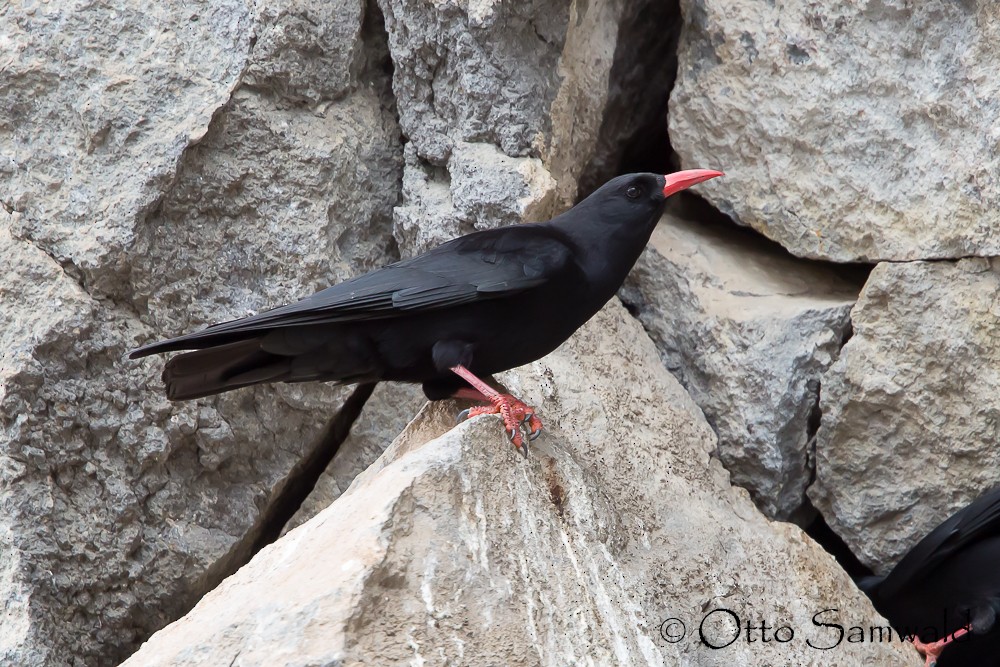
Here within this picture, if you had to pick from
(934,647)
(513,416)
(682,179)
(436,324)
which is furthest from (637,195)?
(934,647)

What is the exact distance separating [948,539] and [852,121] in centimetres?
171

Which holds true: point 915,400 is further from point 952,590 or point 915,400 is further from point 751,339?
point 952,590

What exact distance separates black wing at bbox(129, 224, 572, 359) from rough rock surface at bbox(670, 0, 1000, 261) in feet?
4.27

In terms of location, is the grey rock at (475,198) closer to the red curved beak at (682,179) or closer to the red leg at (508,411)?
the red curved beak at (682,179)

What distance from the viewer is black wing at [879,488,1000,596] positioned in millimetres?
4312

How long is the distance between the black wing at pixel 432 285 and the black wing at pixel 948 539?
1916 mm

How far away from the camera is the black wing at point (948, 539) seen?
4312 mm

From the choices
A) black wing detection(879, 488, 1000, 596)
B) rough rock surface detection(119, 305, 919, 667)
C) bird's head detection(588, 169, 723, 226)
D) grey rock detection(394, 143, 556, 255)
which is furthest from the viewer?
grey rock detection(394, 143, 556, 255)

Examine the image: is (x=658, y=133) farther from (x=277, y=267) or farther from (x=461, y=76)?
(x=277, y=267)

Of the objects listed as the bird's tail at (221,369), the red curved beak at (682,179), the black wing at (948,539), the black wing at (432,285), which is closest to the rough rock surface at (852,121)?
the red curved beak at (682,179)

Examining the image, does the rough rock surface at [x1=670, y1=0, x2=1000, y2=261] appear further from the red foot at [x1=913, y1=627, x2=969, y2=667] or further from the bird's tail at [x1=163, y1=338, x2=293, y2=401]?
the bird's tail at [x1=163, y1=338, x2=293, y2=401]

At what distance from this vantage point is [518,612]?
2.87 m

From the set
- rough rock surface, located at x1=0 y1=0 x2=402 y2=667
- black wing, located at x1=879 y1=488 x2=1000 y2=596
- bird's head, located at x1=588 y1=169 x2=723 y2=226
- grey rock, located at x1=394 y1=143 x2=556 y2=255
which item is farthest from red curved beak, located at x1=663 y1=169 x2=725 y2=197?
black wing, located at x1=879 y1=488 x2=1000 y2=596

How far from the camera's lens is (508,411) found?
3492 mm
